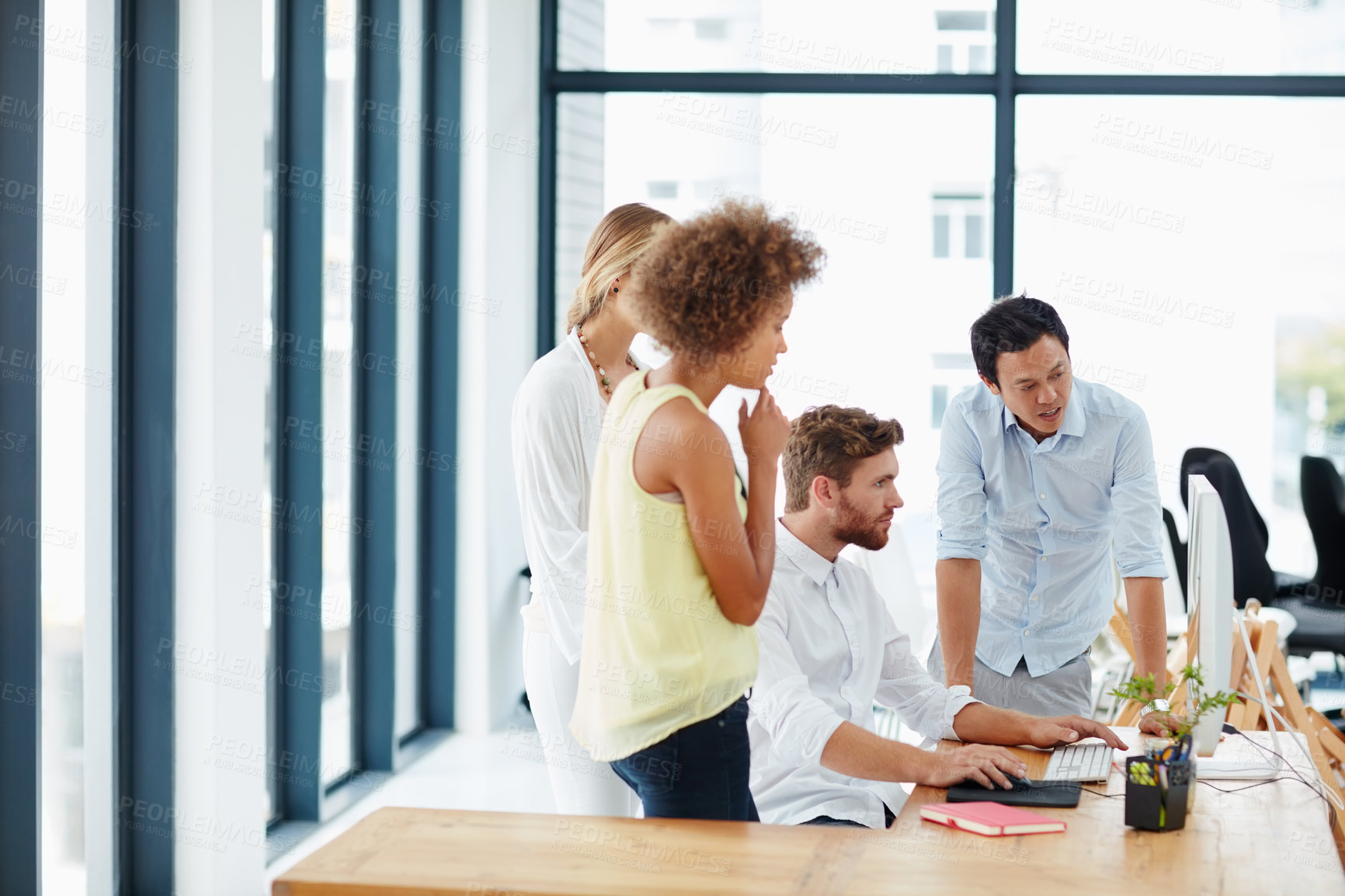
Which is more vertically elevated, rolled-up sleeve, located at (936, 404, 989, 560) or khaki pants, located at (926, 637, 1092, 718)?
rolled-up sleeve, located at (936, 404, 989, 560)

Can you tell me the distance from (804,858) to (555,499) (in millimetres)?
834

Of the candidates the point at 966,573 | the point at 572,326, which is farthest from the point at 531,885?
the point at 966,573

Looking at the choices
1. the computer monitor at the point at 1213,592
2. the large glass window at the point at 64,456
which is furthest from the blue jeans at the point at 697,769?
the large glass window at the point at 64,456

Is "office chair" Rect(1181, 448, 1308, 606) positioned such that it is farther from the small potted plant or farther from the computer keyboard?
the small potted plant

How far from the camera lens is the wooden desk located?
1.50 metres

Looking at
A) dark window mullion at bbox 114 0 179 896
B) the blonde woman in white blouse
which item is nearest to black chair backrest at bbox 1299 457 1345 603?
the blonde woman in white blouse

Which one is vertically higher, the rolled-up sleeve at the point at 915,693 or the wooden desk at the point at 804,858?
the rolled-up sleeve at the point at 915,693

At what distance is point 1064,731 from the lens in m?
2.12

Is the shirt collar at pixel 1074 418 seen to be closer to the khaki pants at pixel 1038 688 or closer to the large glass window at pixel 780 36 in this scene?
the khaki pants at pixel 1038 688

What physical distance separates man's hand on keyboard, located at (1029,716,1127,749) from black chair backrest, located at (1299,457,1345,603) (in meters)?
3.01

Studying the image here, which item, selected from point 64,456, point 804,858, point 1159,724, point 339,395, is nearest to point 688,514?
point 804,858

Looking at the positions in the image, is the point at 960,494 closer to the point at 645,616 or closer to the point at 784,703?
the point at 784,703

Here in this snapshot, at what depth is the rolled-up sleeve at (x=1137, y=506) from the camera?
2545 mm

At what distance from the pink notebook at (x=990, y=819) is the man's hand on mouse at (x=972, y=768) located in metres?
0.07
